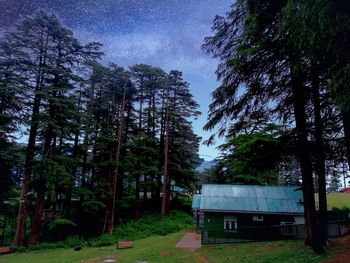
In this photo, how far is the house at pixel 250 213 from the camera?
20969 mm

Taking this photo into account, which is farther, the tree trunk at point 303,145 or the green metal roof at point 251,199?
the green metal roof at point 251,199

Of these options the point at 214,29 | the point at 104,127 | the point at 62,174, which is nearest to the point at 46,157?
the point at 62,174

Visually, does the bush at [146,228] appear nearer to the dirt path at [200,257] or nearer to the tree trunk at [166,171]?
the tree trunk at [166,171]

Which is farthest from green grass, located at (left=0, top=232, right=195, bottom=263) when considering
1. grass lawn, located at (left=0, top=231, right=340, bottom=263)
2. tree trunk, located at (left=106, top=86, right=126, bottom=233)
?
tree trunk, located at (left=106, top=86, right=126, bottom=233)

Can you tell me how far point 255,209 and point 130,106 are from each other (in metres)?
19.4

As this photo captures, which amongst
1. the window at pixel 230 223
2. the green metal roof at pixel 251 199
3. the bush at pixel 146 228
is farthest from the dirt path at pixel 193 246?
the bush at pixel 146 228

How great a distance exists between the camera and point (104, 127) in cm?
3094

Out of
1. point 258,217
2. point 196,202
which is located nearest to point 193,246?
point 258,217

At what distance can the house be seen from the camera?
2097cm

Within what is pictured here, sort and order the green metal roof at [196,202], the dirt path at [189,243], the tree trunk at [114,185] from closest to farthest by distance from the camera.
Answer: the dirt path at [189,243] < the tree trunk at [114,185] < the green metal roof at [196,202]

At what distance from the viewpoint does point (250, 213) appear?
22.4 metres

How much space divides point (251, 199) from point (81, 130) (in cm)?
1805

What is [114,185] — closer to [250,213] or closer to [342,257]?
[250,213]

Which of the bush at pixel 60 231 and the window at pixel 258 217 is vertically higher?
the window at pixel 258 217
